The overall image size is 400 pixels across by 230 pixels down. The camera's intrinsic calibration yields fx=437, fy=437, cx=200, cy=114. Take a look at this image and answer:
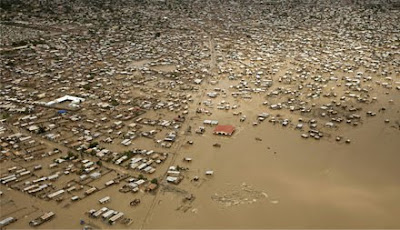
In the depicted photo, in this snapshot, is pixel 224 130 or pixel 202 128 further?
pixel 202 128

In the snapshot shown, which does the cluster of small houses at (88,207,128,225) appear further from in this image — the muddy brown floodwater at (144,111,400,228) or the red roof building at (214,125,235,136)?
the red roof building at (214,125,235,136)

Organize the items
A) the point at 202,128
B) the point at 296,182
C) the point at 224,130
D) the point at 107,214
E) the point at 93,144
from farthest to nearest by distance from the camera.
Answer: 1. the point at 202,128
2. the point at 224,130
3. the point at 93,144
4. the point at 296,182
5. the point at 107,214

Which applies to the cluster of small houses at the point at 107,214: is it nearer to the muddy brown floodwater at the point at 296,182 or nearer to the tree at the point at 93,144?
the muddy brown floodwater at the point at 296,182

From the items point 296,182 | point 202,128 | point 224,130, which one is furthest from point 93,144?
point 296,182

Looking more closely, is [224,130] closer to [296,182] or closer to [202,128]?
[202,128]

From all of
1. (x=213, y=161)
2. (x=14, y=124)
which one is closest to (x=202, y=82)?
(x=213, y=161)

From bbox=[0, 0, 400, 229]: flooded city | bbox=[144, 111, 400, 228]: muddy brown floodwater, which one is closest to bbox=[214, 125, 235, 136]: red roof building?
bbox=[0, 0, 400, 229]: flooded city

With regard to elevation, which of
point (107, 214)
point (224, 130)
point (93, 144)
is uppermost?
point (224, 130)

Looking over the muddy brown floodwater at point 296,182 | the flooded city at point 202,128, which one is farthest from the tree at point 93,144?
the muddy brown floodwater at point 296,182
